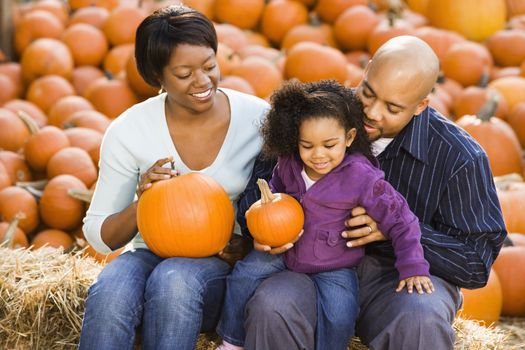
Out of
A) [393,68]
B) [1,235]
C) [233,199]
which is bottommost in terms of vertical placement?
[1,235]

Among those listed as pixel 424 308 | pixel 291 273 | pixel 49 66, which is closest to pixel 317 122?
pixel 291 273

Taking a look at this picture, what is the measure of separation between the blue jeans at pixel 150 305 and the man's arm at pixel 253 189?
13.3 inches

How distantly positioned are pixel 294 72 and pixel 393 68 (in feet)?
10.1

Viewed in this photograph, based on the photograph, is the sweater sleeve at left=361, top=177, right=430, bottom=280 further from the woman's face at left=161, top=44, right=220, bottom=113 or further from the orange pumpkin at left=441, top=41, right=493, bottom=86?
the orange pumpkin at left=441, top=41, right=493, bottom=86

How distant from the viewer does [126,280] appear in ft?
10.2

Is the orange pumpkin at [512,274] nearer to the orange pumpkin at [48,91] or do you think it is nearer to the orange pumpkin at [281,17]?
the orange pumpkin at [281,17]

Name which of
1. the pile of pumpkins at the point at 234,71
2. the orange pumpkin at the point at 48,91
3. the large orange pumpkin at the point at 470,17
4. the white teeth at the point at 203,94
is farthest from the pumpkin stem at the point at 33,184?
the large orange pumpkin at the point at 470,17

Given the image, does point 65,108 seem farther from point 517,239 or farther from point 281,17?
point 517,239

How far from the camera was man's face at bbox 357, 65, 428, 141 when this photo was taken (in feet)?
10.1

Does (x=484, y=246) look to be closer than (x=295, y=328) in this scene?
No

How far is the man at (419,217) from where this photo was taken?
9.51 ft

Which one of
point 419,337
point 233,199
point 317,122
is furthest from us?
point 233,199

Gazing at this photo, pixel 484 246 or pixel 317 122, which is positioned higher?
pixel 317 122

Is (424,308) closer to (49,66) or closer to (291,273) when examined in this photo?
(291,273)
